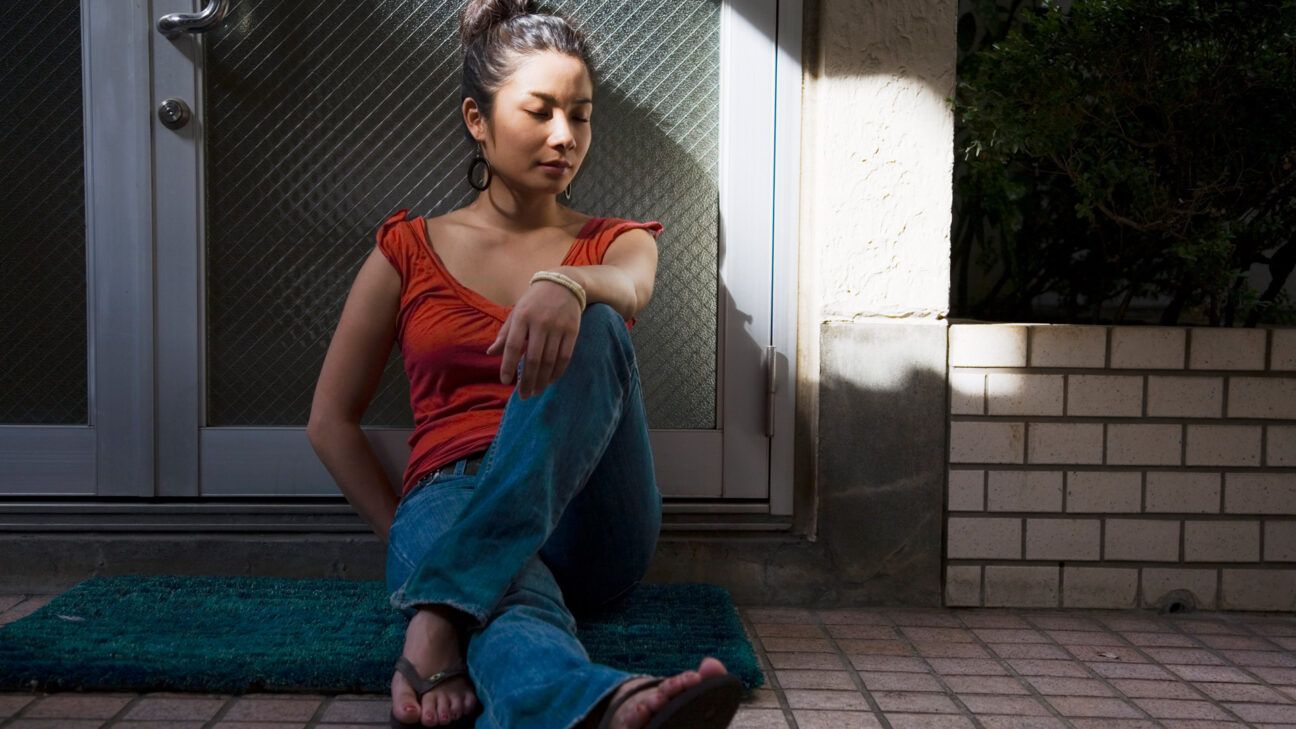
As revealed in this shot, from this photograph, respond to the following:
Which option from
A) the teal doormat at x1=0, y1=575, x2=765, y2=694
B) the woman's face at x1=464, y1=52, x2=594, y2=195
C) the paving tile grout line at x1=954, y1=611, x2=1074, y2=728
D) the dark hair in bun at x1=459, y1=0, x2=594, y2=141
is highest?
the dark hair in bun at x1=459, y1=0, x2=594, y2=141

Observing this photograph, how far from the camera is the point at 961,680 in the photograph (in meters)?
2.21

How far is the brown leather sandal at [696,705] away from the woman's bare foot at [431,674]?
1.20ft

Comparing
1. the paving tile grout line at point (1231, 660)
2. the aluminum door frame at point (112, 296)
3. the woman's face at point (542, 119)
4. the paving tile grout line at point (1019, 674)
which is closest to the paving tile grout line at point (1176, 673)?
the paving tile grout line at point (1231, 660)

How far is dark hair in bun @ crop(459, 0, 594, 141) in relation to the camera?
2256 millimetres

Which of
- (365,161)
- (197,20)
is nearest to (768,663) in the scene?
(365,161)

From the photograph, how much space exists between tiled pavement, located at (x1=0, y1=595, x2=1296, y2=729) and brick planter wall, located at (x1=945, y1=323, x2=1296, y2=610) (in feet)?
0.32

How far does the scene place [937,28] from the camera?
2633mm

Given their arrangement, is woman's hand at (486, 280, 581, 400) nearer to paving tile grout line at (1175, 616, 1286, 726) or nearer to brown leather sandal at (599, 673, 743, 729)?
brown leather sandal at (599, 673, 743, 729)

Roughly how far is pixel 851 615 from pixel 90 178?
80.7 inches

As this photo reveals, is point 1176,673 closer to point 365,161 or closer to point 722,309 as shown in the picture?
point 722,309

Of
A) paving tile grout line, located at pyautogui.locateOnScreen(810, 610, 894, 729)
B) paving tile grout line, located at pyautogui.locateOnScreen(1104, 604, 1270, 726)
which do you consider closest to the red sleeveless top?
paving tile grout line, located at pyautogui.locateOnScreen(810, 610, 894, 729)

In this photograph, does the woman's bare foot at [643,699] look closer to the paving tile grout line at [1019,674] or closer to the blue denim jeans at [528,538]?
the blue denim jeans at [528,538]

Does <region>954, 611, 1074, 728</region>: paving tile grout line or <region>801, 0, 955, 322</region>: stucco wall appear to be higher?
<region>801, 0, 955, 322</region>: stucco wall

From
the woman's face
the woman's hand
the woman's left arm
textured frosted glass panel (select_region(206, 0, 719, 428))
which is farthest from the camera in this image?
textured frosted glass panel (select_region(206, 0, 719, 428))
